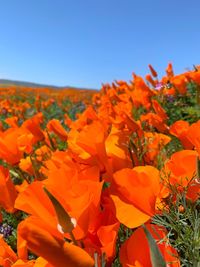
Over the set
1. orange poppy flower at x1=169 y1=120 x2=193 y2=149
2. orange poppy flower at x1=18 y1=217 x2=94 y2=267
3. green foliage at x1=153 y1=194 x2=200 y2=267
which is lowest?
green foliage at x1=153 y1=194 x2=200 y2=267

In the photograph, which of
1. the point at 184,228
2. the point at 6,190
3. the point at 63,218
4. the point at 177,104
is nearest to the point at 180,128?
the point at 184,228

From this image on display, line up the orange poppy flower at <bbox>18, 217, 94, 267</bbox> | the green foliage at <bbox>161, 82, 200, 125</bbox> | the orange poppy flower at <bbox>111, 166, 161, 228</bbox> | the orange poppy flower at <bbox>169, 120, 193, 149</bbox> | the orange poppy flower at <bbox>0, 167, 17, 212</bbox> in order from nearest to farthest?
the orange poppy flower at <bbox>18, 217, 94, 267</bbox> → the orange poppy flower at <bbox>111, 166, 161, 228</bbox> → the orange poppy flower at <bbox>0, 167, 17, 212</bbox> → the orange poppy flower at <bbox>169, 120, 193, 149</bbox> → the green foliage at <bbox>161, 82, 200, 125</bbox>

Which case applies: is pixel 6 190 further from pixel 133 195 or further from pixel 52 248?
pixel 52 248

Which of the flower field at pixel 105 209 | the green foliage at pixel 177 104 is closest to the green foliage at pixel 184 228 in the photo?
the flower field at pixel 105 209

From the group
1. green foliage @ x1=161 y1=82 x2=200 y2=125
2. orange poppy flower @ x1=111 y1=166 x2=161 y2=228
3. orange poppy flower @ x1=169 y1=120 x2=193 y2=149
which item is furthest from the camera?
green foliage @ x1=161 y1=82 x2=200 y2=125

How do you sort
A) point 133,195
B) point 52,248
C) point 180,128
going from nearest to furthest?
point 52,248 → point 133,195 → point 180,128

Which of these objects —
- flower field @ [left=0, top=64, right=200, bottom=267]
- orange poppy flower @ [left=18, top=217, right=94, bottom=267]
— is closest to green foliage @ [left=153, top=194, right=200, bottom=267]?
flower field @ [left=0, top=64, right=200, bottom=267]

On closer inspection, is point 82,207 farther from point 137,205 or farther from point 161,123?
point 161,123

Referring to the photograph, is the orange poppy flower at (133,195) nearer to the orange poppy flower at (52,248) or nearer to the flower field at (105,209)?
the flower field at (105,209)

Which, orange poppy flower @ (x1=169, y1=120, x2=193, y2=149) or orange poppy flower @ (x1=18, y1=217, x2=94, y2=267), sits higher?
orange poppy flower @ (x1=169, y1=120, x2=193, y2=149)

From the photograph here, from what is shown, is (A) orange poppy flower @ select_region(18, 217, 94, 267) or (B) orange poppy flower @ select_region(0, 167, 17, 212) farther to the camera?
(B) orange poppy flower @ select_region(0, 167, 17, 212)

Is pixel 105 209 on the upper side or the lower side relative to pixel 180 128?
lower

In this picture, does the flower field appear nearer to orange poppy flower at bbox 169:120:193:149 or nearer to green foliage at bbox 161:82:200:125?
orange poppy flower at bbox 169:120:193:149

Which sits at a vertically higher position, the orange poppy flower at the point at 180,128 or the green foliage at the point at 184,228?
the orange poppy flower at the point at 180,128
